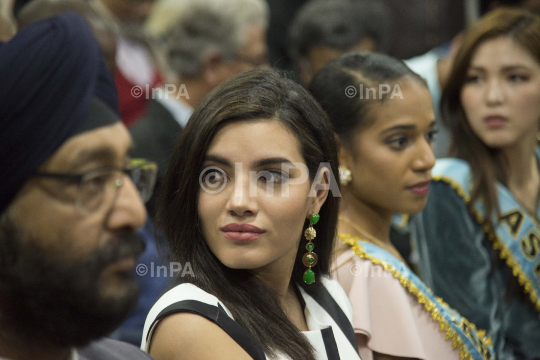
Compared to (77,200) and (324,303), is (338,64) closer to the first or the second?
(324,303)

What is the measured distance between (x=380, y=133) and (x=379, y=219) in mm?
310

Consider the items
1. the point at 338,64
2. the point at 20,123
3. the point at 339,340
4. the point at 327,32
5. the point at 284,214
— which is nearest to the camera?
the point at 20,123

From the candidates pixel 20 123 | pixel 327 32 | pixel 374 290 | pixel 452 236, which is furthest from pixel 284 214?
pixel 327 32

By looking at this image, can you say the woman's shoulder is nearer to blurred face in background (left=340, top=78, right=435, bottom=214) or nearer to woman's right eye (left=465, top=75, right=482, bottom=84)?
blurred face in background (left=340, top=78, right=435, bottom=214)

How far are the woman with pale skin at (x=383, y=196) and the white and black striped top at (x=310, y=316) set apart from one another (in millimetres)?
97

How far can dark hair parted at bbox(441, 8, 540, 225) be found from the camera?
2.32 m

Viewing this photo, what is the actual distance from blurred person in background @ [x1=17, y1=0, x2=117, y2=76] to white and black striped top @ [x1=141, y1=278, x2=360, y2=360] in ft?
3.63

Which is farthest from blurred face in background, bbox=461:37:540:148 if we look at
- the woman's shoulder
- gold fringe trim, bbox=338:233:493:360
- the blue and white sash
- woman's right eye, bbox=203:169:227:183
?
the woman's shoulder

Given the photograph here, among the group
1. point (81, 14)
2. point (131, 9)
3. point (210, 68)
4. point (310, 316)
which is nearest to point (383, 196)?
point (310, 316)

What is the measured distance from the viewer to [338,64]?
196cm

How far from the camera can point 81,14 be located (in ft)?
7.39

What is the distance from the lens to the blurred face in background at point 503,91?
7.63 feet

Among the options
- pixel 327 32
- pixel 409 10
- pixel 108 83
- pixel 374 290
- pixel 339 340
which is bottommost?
pixel 339 340

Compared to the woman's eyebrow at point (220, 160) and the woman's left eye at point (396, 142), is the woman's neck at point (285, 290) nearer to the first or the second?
the woman's eyebrow at point (220, 160)
